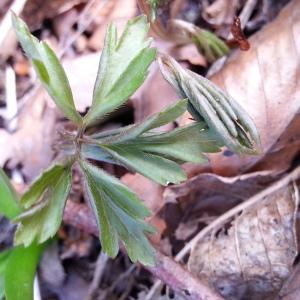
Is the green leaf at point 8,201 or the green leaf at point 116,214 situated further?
the green leaf at point 8,201

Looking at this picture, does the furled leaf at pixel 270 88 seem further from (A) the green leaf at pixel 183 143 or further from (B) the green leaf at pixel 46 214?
(B) the green leaf at pixel 46 214

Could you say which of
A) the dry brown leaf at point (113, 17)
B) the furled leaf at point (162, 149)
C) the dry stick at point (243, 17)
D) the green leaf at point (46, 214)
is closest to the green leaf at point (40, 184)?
the green leaf at point (46, 214)

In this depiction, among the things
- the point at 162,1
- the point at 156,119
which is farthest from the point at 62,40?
the point at 156,119

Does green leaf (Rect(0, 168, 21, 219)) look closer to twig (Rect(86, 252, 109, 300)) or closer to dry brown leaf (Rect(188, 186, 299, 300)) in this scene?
twig (Rect(86, 252, 109, 300))

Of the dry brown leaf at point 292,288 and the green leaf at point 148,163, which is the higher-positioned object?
the green leaf at point 148,163

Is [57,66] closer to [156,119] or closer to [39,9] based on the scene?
[156,119]

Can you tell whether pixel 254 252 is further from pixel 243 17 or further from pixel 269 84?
pixel 243 17
